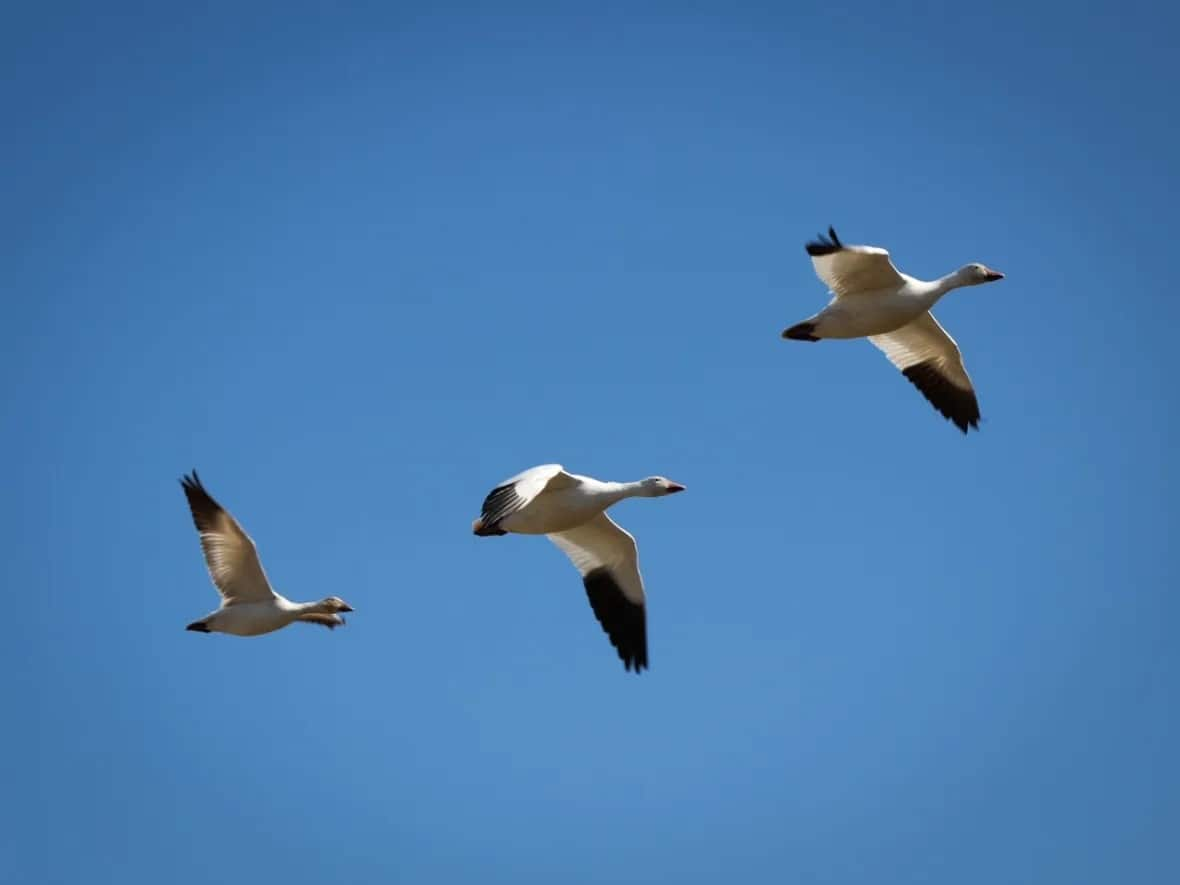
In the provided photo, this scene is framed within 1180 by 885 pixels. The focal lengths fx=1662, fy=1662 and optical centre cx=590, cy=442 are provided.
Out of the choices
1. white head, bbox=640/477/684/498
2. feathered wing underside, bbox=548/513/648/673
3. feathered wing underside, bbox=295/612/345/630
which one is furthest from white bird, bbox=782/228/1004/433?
feathered wing underside, bbox=295/612/345/630

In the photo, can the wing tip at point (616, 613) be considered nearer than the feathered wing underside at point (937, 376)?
Yes

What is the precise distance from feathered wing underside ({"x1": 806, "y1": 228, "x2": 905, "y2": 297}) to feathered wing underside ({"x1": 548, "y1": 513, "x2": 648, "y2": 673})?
10.2 feet

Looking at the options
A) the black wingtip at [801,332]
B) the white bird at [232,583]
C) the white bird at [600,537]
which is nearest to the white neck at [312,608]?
the white bird at [232,583]

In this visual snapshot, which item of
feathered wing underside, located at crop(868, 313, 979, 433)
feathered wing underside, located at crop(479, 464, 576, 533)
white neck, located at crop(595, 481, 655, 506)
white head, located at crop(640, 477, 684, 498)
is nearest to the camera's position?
feathered wing underside, located at crop(479, 464, 576, 533)

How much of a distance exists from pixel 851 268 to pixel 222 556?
6.30 metres

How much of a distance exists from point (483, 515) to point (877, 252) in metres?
4.30

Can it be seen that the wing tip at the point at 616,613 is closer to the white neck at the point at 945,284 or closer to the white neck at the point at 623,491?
the white neck at the point at 623,491

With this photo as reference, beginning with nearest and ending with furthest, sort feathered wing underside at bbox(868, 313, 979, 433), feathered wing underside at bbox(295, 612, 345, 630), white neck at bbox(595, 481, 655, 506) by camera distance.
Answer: white neck at bbox(595, 481, 655, 506)
feathered wing underside at bbox(295, 612, 345, 630)
feathered wing underside at bbox(868, 313, 979, 433)

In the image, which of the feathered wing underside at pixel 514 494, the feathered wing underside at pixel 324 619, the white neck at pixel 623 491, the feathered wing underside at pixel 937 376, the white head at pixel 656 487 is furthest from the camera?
the feathered wing underside at pixel 937 376

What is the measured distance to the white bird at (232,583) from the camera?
49.7 ft

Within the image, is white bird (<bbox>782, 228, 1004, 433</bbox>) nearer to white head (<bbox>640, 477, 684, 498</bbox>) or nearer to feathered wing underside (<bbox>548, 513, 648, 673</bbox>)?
white head (<bbox>640, 477, 684, 498</bbox>)

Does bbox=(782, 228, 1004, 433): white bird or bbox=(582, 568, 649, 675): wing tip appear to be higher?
bbox=(782, 228, 1004, 433): white bird

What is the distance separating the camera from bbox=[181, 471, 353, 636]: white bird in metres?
15.1

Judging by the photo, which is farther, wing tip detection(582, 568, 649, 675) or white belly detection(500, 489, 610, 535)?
wing tip detection(582, 568, 649, 675)
